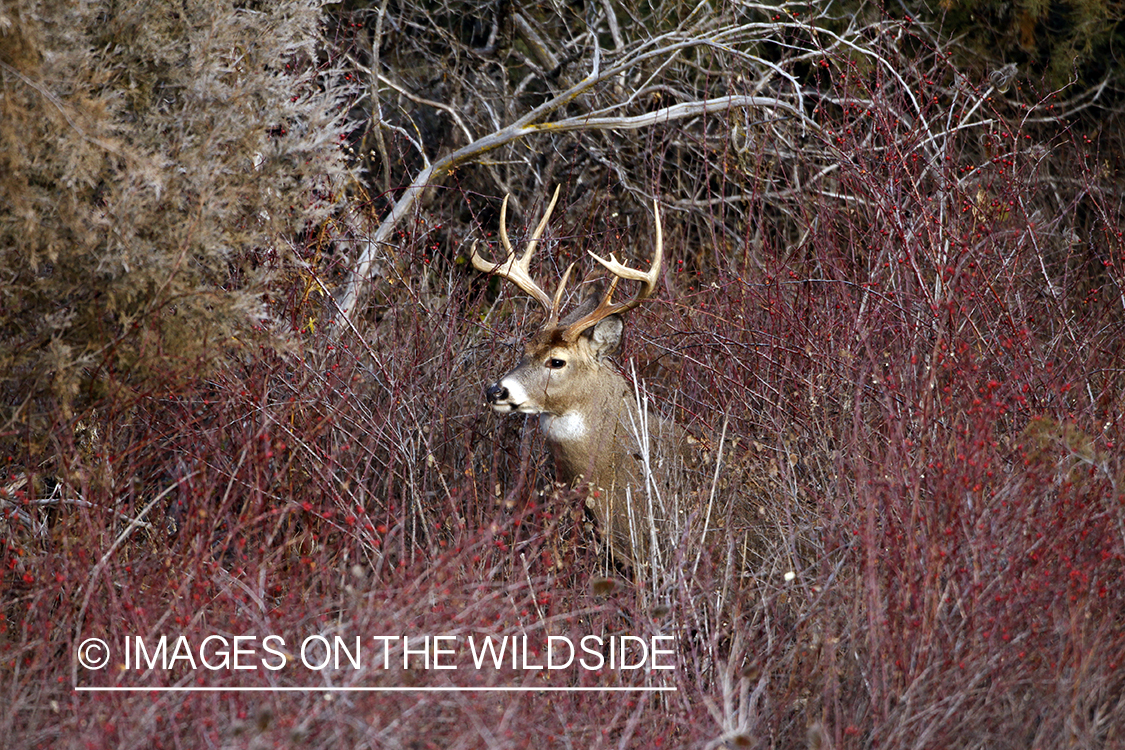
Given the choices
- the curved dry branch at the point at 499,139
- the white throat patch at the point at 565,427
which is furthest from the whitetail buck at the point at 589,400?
the curved dry branch at the point at 499,139

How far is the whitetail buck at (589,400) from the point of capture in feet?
15.3

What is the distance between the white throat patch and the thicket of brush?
0.58ft

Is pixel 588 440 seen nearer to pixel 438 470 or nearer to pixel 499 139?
pixel 438 470

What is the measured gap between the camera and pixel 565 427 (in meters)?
4.83

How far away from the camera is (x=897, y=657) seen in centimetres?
313

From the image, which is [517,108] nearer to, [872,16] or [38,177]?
[872,16]

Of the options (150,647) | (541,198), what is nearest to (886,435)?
(150,647)

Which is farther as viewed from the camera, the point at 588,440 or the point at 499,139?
the point at 499,139

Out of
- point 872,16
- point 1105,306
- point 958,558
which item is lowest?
point 1105,306

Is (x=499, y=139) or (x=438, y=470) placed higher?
(x=499, y=139)

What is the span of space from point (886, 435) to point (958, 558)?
3.68 feet

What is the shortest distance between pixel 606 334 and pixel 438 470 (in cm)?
97

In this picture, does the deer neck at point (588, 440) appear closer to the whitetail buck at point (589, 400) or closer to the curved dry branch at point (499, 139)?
the whitetail buck at point (589, 400)

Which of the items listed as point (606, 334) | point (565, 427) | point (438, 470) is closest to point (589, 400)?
point (565, 427)
